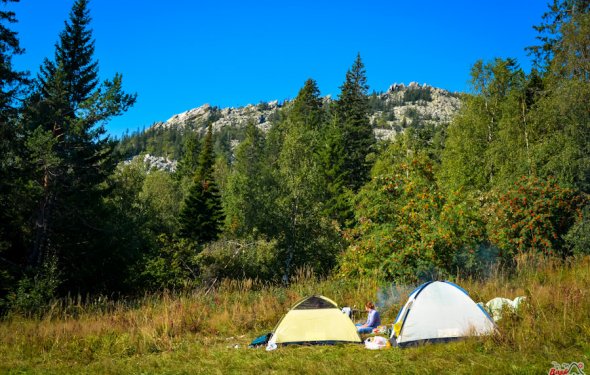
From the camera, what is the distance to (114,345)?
307 inches

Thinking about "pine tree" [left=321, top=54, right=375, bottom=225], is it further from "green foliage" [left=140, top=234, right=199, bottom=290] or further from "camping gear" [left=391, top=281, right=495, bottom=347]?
"camping gear" [left=391, top=281, right=495, bottom=347]

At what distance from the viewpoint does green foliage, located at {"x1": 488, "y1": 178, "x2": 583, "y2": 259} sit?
13.3 m

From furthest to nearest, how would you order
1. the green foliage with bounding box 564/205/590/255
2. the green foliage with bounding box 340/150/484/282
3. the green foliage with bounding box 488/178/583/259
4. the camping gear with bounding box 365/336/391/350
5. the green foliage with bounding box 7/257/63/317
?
the green foliage with bounding box 488/178/583/259 < the green foliage with bounding box 7/257/63/317 < the green foliage with bounding box 564/205/590/255 < the green foliage with bounding box 340/150/484/282 < the camping gear with bounding box 365/336/391/350

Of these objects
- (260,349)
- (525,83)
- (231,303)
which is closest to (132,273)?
(231,303)

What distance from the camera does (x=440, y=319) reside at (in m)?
7.42

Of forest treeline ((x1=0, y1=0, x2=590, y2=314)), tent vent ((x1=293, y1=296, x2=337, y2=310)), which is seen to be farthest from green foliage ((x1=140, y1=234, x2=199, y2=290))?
tent vent ((x1=293, y1=296, x2=337, y2=310))

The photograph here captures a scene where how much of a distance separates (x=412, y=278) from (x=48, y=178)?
602 inches

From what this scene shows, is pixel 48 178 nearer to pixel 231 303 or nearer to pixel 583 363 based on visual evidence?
pixel 231 303

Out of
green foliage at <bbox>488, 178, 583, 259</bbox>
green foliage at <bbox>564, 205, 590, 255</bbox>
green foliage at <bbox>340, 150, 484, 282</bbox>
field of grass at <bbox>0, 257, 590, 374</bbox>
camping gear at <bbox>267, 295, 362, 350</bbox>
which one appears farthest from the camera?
green foliage at <bbox>488, 178, 583, 259</bbox>

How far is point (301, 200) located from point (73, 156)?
13.2 m

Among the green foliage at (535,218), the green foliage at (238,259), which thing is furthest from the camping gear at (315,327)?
the green foliage at (238,259)

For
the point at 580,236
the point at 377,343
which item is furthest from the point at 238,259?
the point at 377,343

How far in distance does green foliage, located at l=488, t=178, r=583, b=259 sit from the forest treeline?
0.17 ft

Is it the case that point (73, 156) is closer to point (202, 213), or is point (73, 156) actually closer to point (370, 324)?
point (370, 324)
